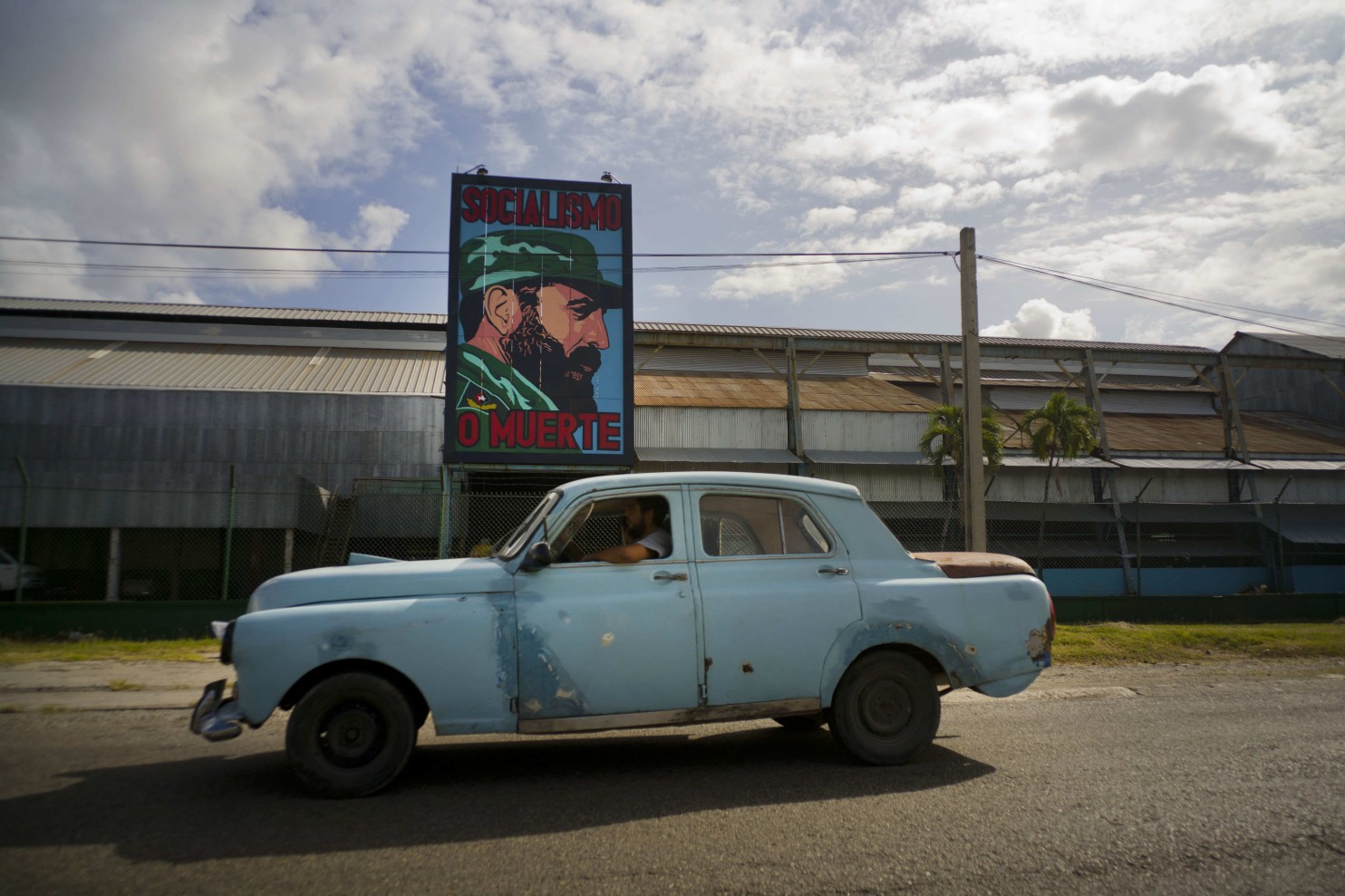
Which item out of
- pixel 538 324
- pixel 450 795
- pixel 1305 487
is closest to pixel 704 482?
pixel 450 795

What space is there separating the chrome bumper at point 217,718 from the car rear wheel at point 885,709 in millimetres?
3400

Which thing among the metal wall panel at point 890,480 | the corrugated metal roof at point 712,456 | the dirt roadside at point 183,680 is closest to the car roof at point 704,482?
the dirt roadside at point 183,680

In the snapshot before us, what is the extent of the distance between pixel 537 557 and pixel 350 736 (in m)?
1.39

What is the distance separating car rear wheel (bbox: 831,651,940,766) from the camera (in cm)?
537

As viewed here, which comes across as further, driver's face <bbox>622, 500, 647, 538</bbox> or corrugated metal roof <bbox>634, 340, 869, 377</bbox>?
corrugated metal roof <bbox>634, 340, 869, 377</bbox>

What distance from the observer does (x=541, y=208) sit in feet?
58.5

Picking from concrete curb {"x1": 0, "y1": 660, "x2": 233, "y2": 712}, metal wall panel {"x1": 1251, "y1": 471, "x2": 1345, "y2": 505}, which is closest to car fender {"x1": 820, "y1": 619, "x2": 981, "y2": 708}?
concrete curb {"x1": 0, "y1": 660, "x2": 233, "y2": 712}

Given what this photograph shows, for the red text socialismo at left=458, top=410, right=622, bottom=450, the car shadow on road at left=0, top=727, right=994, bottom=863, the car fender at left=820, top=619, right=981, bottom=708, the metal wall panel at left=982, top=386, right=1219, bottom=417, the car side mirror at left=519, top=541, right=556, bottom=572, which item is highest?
the metal wall panel at left=982, top=386, right=1219, bottom=417

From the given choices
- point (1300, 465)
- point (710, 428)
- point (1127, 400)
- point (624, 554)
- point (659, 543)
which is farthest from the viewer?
point (1127, 400)

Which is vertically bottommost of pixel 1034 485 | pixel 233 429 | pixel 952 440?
pixel 1034 485

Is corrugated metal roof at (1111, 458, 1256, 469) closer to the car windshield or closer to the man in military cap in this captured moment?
the man in military cap

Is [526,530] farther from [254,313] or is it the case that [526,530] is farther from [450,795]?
[254,313]

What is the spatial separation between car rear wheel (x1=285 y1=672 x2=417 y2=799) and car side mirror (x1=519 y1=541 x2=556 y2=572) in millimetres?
972

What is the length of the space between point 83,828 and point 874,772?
4107 mm
